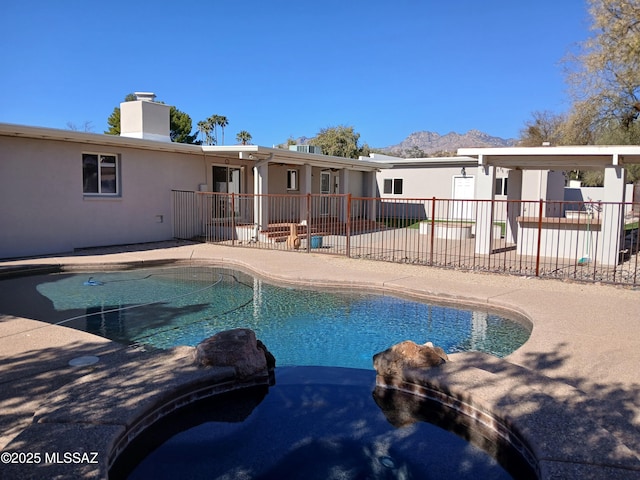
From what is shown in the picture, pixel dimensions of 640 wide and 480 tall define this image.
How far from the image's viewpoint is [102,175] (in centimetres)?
1421

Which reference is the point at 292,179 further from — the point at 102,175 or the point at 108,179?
the point at 102,175

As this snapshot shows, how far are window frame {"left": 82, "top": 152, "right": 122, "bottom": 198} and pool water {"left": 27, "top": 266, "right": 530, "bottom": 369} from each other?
4.28 meters

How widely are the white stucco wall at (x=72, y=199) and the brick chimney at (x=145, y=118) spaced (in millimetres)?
1839

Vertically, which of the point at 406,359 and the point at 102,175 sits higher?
the point at 102,175

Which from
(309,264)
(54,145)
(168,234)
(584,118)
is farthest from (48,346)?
(584,118)

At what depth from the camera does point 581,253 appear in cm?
1323

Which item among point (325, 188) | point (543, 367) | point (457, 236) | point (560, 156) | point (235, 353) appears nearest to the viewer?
point (235, 353)

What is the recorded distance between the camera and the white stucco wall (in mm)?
12047

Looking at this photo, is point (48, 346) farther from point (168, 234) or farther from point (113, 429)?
point (168, 234)

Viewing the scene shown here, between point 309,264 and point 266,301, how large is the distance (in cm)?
313

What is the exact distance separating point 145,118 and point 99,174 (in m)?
3.70

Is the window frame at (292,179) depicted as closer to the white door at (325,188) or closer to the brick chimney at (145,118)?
the white door at (325,188)

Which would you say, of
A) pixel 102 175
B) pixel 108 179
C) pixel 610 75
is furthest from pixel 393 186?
pixel 102 175

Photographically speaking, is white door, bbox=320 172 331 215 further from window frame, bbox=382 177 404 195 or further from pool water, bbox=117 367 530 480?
pool water, bbox=117 367 530 480
